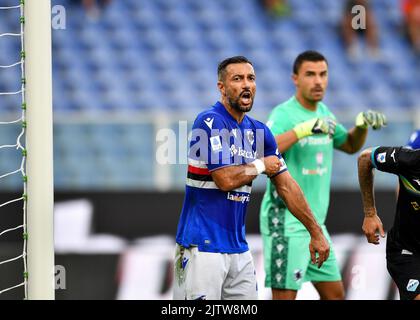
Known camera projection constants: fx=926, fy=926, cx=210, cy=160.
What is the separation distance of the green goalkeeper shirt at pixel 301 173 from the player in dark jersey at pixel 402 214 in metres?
1.23

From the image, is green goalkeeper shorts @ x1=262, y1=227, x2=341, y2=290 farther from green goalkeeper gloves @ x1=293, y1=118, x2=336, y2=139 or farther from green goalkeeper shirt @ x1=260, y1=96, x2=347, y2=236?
green goalkeeper gloves @ x1=293, y1=118, x2=336, y2=139

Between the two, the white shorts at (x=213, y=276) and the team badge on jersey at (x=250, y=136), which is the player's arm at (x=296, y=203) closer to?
the team badge on jersey at (x=250, y=136)

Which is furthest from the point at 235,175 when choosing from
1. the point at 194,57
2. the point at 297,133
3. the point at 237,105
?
the point at 194,57

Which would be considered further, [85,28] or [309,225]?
[85,28]

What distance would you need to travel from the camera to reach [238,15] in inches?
520

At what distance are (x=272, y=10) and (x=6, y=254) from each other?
6060mm

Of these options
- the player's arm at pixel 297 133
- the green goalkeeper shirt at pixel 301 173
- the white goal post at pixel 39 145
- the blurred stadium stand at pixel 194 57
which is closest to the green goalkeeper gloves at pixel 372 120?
the green goalkeeper shirt at pixel 301 173

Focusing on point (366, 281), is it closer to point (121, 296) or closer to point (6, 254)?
point (121, 296)

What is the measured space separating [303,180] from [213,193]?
1648 mm

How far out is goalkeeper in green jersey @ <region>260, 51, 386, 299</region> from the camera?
6742mm

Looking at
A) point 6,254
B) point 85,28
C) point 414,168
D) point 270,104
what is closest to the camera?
point 414,168

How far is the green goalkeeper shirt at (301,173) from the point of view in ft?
22.4

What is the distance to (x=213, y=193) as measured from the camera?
5.36m

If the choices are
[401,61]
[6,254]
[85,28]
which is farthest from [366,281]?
[85,28]
